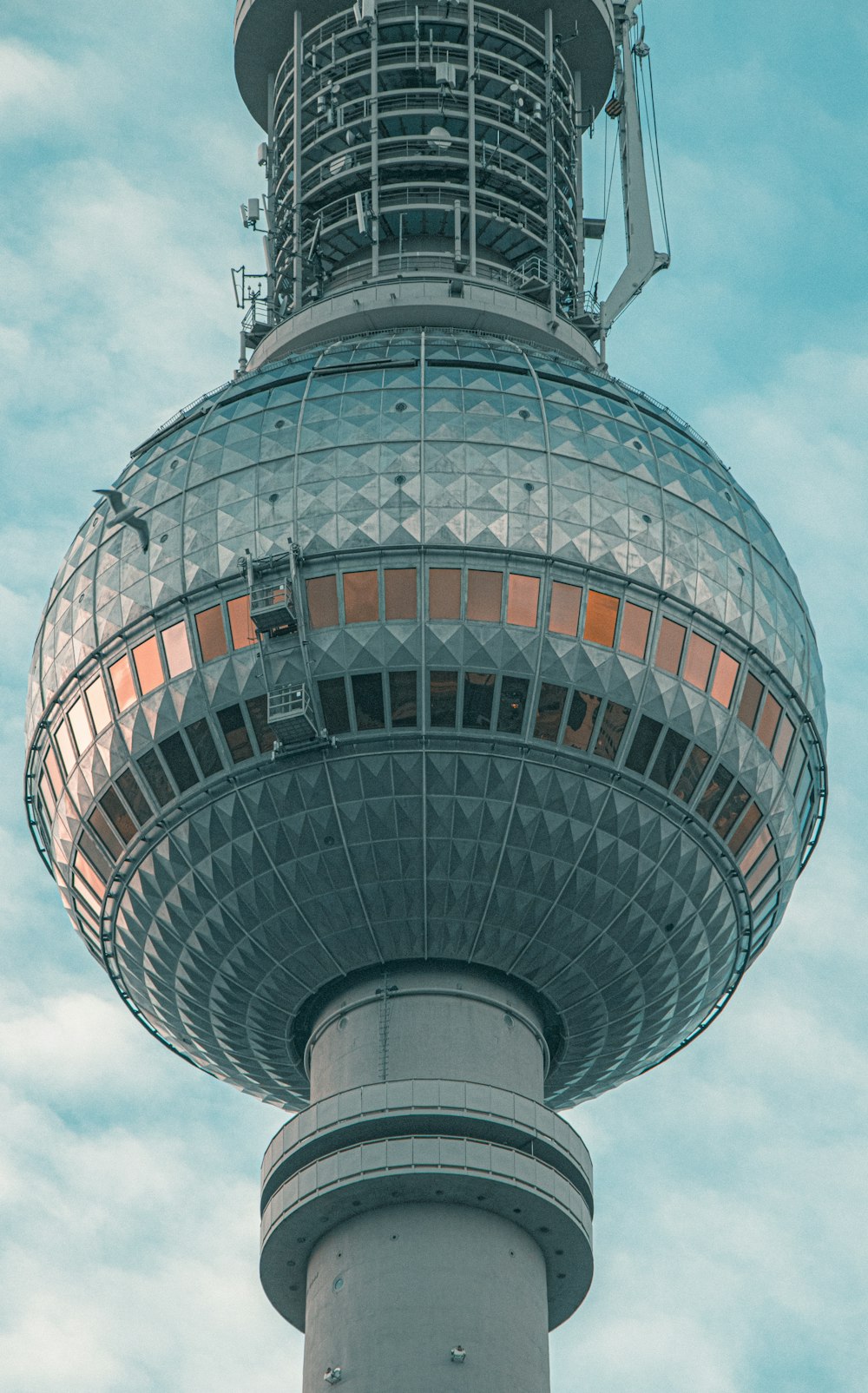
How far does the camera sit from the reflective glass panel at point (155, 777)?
5716 cm

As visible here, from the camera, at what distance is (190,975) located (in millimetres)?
60000

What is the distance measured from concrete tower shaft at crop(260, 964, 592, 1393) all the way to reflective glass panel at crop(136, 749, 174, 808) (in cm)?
696

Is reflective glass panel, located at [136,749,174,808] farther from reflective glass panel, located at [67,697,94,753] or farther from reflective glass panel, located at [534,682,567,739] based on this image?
reflective glass panel, located at [534,682,567,739]

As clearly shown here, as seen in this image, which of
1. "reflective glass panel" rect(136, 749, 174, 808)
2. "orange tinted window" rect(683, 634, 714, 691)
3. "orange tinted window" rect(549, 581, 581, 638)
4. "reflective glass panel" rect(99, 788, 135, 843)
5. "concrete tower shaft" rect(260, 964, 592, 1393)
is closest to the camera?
"concrete tower shaft" rect(260, 964, 592, 1393)

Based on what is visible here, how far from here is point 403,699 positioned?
2184 inches

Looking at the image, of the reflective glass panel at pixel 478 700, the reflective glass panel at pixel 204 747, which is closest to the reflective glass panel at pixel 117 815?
the reflective glass panel at pixel 204 747

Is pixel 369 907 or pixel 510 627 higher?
pixel 510 627

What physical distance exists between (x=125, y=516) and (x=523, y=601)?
35.0 feet

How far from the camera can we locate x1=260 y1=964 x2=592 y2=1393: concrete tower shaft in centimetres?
5384

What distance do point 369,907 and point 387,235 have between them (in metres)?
24.1

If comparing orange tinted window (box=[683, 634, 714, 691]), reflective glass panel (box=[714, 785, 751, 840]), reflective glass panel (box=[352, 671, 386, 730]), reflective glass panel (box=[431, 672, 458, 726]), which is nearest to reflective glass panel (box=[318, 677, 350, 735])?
reflective glass panel (box=[352, 671, 386, 730])

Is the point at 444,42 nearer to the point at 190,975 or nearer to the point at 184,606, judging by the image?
the point at 184,606

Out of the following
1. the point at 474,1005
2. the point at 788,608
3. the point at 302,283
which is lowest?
the point at 474,1005

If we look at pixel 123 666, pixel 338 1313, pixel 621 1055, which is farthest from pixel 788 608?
pixel 338 1313
